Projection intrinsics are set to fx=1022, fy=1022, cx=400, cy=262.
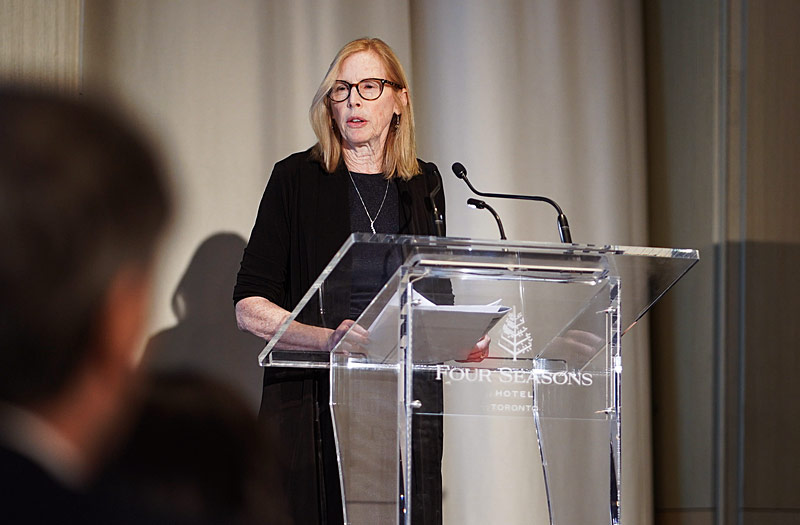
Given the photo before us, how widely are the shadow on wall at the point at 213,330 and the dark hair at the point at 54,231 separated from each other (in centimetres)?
24

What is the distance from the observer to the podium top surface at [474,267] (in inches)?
67.2

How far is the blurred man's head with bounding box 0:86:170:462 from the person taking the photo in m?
3.07

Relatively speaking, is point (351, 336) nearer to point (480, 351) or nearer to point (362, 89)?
point (480, 351)

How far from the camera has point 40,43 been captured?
3215mm

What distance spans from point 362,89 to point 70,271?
1202 millimetres

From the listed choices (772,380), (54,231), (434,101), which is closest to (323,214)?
(54,231)

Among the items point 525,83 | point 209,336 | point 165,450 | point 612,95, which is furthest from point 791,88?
point 165,450

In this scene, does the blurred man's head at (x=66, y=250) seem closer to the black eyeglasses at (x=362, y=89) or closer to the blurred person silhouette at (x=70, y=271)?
the blurred person silhouette at (x=70, y=271)

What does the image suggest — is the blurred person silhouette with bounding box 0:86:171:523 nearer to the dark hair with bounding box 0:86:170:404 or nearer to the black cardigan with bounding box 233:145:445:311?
the dark hair with bounding box 0:86:170:404

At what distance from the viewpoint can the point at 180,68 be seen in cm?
356

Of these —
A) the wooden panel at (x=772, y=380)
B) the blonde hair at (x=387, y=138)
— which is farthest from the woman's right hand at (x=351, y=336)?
the wooden panel at (x=772, y=380)

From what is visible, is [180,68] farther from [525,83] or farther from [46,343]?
[525,83]

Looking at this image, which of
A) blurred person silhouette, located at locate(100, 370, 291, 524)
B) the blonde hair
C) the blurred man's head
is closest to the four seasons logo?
the blonde hair

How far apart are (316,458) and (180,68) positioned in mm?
1732
